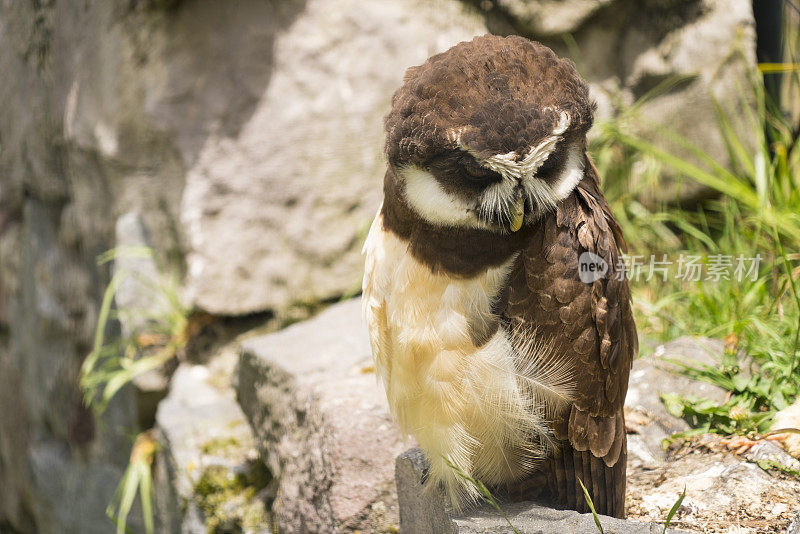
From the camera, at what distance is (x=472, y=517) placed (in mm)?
2289

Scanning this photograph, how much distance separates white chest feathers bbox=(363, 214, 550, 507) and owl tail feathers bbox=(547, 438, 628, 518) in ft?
0.32

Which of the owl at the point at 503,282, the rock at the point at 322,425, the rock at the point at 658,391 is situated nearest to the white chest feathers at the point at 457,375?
the owl at the point at 503,282

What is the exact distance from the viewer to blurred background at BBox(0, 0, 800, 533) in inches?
164

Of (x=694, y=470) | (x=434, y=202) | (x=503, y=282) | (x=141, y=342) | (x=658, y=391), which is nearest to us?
(x=434, y=202)

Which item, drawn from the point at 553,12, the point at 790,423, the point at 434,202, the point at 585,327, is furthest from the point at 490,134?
the point at 553,12

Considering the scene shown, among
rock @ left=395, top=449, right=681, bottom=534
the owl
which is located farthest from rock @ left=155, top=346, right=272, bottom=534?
the owl

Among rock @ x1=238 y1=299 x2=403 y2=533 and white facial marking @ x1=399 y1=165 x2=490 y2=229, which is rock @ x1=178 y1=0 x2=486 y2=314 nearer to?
rock @ x1=238 y1=299 x2=403 y2=533

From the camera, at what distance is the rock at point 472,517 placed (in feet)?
6.86

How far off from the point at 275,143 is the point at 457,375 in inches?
98.1

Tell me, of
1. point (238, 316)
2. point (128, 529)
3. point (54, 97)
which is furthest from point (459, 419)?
point (54, 97)

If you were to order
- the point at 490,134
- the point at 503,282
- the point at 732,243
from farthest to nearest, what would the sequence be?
1. the point at 732,243
2. the point at 503,282
3. the point at 490,134

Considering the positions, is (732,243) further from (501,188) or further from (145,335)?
(145,335)

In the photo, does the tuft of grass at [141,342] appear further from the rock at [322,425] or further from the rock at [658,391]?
the rock at [658,391]

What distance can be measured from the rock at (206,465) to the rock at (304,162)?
56 cm
